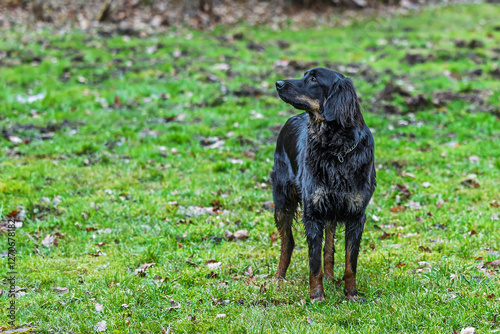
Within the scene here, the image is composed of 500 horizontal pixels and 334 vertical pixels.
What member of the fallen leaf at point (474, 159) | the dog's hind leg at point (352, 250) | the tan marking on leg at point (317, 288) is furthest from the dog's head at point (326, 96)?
the fallen leaf at point (474, 159)

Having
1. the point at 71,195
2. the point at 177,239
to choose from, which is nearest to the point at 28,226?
the point at 71,195

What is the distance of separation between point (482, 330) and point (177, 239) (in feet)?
11.6

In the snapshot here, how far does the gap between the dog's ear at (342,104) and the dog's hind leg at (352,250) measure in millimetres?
936

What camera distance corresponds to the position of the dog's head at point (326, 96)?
14.4 feet

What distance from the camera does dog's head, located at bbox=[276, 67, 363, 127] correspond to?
4.39 metres

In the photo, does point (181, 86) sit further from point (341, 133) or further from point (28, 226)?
point (341, 133)

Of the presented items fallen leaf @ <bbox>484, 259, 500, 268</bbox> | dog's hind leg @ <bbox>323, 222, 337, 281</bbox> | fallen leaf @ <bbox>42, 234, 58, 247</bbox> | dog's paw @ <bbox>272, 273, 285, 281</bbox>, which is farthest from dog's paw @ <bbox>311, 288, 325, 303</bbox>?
fallen leaf @ <bbox>42, 234, 58, 247</bbox>

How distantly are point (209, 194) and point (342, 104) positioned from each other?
131 inches

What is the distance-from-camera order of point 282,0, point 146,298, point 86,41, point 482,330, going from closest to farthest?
point 482,330, point 146,298, point 86,41, point 282,0

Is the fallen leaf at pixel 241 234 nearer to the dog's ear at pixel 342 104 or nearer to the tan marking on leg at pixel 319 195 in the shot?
the tan marking on leg at pixel 319 195

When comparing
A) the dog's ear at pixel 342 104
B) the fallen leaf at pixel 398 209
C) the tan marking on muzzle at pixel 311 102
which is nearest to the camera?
the dog's ear at pixel 342 104

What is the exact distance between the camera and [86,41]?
1586 centimetres

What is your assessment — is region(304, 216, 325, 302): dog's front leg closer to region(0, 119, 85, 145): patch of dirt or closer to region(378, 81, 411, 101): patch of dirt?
region(0, 119, 85, 145): patch of dirt

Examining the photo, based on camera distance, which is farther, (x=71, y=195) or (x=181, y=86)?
(x=181, y=86)
